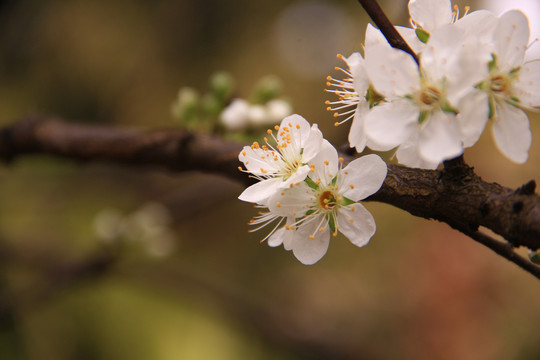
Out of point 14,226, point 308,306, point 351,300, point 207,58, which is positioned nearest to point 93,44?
point 207,58

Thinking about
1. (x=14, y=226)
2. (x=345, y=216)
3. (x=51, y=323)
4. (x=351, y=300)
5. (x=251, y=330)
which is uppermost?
(x=345, y=216)

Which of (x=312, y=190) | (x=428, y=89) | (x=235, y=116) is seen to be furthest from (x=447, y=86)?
(x=235, y=116)

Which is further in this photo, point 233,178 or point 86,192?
point 86,192

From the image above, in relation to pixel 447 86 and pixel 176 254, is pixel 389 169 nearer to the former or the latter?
pixel 447 86

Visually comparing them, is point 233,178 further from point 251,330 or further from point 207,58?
point 207,58

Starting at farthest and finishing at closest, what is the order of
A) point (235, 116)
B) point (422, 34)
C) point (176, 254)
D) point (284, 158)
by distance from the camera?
point (176, 254) < point (235, 116) < point (284, 158) < point (422, 34)

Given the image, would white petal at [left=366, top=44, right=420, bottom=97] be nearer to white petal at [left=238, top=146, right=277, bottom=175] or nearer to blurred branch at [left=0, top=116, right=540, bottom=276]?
blurred branch at [left=0, top=116, right=540, bottom=276]

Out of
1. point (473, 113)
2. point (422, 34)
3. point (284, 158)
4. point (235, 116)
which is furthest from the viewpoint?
point (235, 116)

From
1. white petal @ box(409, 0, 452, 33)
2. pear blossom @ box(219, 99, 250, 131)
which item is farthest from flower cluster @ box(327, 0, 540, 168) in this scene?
pear blossom @ box(219, 99, 250, 131)
